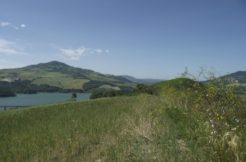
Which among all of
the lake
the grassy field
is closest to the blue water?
the lake

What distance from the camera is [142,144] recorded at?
676cm

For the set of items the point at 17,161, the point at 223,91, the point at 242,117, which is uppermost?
the point at 223,91

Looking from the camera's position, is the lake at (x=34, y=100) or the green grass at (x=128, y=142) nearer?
the green grass at (x=128, y=142)

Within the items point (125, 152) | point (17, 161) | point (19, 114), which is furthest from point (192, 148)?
point (19, 114)

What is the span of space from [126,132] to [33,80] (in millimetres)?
150960

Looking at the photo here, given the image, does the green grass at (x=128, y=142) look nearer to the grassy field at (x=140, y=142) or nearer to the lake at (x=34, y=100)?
the grassy field at (x=140, y=142)

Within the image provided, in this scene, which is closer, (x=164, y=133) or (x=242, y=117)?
(x=242, y=117)

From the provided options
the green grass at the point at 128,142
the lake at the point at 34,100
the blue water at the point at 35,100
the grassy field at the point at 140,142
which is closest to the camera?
the grassy field at the point at 140,142

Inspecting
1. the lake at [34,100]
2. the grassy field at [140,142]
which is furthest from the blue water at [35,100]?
the grassy field at [140,142]

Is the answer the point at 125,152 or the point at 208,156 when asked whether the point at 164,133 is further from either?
the point at 208,156

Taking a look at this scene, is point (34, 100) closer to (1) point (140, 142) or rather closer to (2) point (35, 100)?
(2) point (35, 100)

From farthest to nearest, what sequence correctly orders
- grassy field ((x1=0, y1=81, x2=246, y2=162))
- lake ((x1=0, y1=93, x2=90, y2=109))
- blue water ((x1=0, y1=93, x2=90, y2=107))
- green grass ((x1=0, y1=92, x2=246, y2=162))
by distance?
blue water ((x1=0, y1=93, x2=90, y2=107)), lake ((x1=0, y1=93, x2=90, y2=109)), green grass ((x1=0, y1=92, x2=246, y2=162)), grassy field ((x1=0, y1=81, x2=246, y2=162))

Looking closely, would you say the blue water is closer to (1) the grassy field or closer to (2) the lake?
(2) the lake

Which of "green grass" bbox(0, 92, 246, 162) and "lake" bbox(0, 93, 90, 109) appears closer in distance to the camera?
"green grass" bbox(0, 92, 246, 162)
